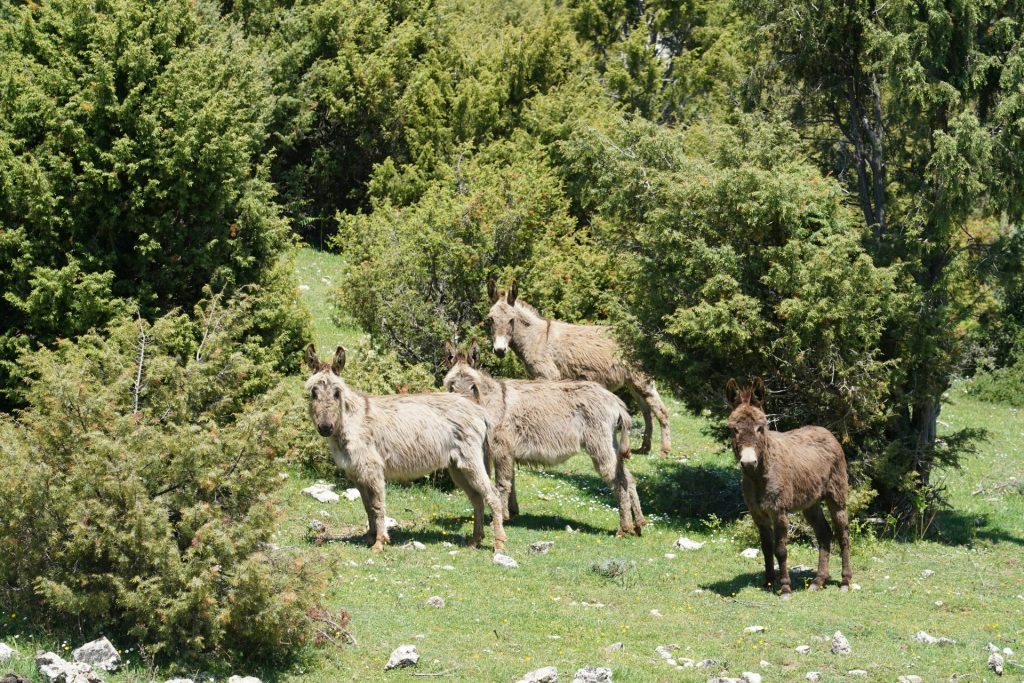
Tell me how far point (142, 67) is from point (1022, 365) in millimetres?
26111

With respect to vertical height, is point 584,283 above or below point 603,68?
below

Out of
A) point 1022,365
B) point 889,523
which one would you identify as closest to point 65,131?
point 889,523

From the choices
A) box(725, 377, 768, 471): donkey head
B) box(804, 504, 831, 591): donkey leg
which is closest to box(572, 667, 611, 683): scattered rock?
box(725, 377, 768, 471): donkey head

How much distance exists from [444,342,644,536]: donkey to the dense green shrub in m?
5.62

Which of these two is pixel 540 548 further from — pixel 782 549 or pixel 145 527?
pixel 145 527

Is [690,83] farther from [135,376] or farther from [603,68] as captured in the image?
[135,376]

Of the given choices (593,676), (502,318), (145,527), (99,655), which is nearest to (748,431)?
(593,676)

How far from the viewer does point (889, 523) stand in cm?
1748

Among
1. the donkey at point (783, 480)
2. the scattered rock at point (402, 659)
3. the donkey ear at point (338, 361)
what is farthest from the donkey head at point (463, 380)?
the scattered rock at point (402, 659)

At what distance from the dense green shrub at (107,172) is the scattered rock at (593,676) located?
1123 centimetres

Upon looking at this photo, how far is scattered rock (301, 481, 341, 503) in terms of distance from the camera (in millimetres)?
16625

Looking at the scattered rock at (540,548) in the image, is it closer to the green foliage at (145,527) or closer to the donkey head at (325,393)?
the donkey head at (325,393)

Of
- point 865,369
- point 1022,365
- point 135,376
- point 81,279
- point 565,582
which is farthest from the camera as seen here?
point 1022,365

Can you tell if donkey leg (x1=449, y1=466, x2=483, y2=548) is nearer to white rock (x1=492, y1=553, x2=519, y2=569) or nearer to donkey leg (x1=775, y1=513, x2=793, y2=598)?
white rock (x1=492, y1=553, x2=519, y2=569)
